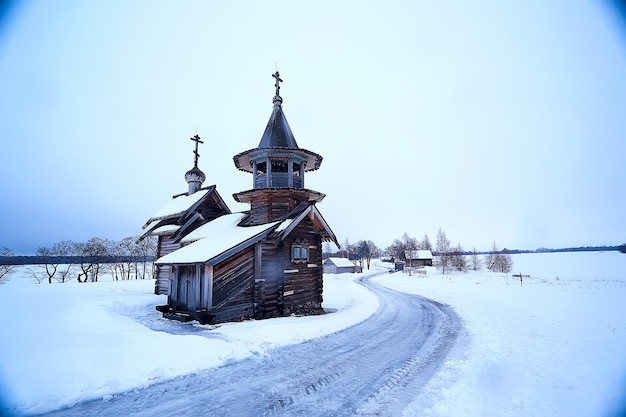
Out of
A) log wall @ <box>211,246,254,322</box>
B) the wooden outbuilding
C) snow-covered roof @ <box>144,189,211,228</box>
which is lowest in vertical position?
the wooden outbuilding

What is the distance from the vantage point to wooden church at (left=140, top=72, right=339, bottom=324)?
43.2ft

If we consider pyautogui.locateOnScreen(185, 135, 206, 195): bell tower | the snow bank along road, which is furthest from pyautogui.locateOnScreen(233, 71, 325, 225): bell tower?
pyautogui.locateOnScreen(185, 135, 206, 195): bell tower

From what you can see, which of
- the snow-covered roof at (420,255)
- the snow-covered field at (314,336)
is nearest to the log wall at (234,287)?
the snow-covered field at (314,336)

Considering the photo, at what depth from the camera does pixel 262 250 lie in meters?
14.7

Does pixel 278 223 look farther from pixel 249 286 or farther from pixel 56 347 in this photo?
pixel 56 347

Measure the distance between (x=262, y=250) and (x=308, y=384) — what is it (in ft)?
30.1

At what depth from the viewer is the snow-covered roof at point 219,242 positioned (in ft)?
42.9

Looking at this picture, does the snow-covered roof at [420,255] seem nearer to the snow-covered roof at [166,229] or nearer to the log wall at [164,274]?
the log wall at [164,274]

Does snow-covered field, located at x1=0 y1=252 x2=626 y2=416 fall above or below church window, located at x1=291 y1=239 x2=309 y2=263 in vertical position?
below

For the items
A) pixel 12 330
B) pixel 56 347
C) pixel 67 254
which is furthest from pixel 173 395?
pixel 67 254

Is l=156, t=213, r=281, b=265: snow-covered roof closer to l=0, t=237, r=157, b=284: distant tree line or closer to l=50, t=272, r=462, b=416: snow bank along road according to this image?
l=50, t=272, r=462, b=416: snow bank along road

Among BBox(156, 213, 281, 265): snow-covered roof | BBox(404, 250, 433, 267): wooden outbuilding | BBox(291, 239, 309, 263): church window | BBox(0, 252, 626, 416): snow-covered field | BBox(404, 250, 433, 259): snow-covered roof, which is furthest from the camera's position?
BBox(404, 250, 433, 259): snow-covered roof

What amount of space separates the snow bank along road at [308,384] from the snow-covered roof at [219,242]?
605 centimetres

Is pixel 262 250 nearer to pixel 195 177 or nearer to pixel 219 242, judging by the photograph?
pixel 219 242
